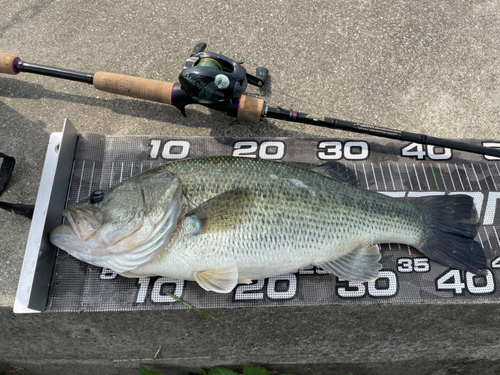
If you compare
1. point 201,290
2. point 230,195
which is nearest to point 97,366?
point 201,290

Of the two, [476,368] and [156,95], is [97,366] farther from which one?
[476,368]

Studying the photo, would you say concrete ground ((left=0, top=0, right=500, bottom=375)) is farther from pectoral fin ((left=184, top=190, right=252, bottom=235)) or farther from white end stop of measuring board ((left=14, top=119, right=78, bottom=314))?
pectoral fin ((left=184, top=190, right=252, bottom=235))

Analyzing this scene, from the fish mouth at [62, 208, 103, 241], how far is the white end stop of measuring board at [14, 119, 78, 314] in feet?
1.57

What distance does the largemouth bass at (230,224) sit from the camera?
2.05 metres

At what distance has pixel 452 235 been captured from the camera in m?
2.44

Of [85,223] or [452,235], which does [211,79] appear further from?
[452,235]

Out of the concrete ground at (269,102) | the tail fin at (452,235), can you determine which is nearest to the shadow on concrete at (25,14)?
the concrete ground at (269,102)

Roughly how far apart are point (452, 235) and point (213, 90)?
2.01 metres

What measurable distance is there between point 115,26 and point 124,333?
2801 millimetres

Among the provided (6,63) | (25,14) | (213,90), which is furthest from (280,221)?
(25,14)

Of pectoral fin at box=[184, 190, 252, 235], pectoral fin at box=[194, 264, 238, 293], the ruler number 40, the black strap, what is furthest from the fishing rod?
pectoral fin at box=[194, 264, 238, 293]

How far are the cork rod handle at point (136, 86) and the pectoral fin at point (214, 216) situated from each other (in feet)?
3.66

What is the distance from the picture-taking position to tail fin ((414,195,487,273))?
2.42 m

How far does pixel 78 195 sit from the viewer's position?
8.52 feet
